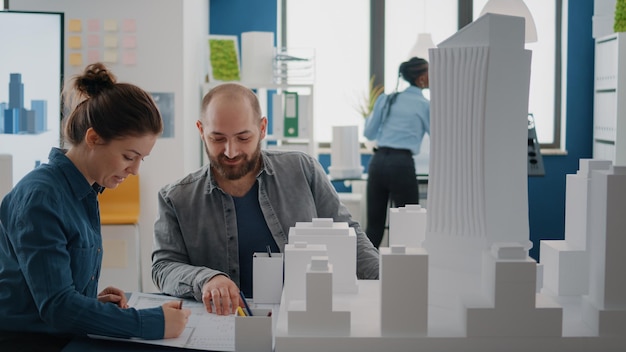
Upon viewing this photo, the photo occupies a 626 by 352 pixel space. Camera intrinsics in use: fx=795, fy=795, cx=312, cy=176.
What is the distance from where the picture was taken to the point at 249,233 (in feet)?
7.67

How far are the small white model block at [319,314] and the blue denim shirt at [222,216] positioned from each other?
0.77 m

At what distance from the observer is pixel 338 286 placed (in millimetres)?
1658

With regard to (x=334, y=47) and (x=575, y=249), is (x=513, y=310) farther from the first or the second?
(x=334, y=47)

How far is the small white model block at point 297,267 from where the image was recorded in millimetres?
1560

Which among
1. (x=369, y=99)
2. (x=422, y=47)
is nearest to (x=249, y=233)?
Answer: (x=422, y=47)

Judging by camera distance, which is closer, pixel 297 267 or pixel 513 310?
pixel 513 310

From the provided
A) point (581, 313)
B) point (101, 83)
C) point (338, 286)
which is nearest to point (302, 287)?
point (338, 286)

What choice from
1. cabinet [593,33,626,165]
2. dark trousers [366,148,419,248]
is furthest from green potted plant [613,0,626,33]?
dark trousers [366,148,419,248]

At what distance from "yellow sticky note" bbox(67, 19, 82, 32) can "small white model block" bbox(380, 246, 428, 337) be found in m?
4.03

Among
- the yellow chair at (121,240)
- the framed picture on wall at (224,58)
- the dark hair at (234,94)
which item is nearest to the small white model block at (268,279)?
the dark hair at (234,94)

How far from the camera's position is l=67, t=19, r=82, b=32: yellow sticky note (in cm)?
489

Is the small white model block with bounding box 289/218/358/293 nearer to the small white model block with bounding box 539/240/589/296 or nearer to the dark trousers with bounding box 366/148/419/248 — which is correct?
the small white model block with bounding box 539/240/589/296

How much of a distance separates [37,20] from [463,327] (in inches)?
147

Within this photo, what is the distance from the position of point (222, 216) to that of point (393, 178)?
9.70 feet
